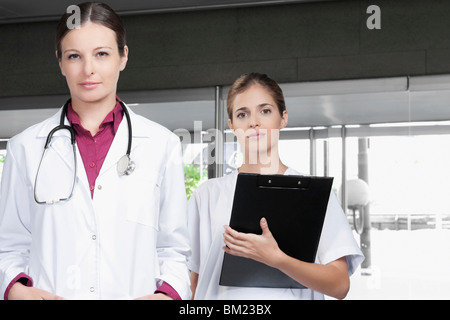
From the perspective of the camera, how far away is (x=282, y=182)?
143 centimetres

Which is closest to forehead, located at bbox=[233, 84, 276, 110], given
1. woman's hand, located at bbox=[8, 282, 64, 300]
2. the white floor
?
woman's hand, located at bbox=[8, 282, 64, 300]

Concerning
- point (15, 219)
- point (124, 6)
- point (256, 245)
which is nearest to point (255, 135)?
point (256, 245)

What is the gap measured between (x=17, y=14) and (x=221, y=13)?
1.36 meters

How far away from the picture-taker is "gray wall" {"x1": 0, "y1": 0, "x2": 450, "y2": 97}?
3611 mm

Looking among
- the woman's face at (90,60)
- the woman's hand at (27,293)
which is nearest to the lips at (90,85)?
the woman's face at (90,60)

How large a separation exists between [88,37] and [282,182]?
552mm

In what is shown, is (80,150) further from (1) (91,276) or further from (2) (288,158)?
(2) (288,158)

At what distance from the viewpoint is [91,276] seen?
3.83ft

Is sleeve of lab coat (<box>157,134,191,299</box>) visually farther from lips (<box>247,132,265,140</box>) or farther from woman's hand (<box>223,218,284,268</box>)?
lips (<box>247,132,265,140</box>)

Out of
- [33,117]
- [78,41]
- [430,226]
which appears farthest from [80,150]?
[33,117]

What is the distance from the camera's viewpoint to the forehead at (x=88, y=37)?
1.15m

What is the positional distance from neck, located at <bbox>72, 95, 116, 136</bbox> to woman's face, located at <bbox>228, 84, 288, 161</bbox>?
1.59 ft

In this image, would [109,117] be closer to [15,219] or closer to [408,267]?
[15,219]

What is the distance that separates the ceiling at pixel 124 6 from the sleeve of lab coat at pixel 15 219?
2.78 metres
